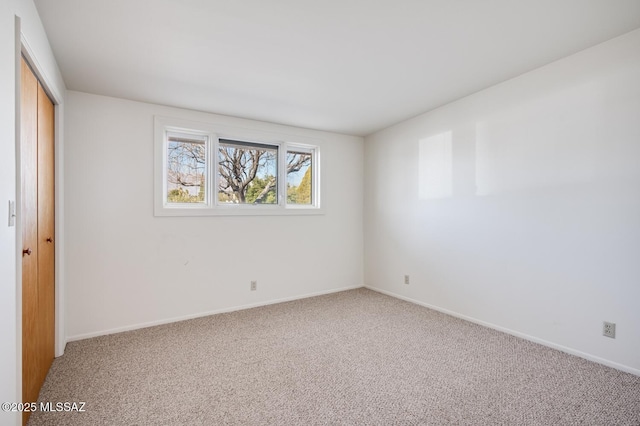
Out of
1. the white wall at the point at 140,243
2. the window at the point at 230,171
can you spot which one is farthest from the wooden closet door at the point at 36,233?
the window at the point at 230,171

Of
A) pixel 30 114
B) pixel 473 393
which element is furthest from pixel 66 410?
pixel 473 393

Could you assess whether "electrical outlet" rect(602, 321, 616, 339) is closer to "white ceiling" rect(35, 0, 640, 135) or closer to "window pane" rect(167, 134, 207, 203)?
"white ceiling" rect(35, 0, 640, 135)

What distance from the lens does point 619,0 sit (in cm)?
179

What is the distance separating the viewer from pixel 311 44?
218 centimetres

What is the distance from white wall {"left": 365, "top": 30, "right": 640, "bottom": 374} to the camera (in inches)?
86.3

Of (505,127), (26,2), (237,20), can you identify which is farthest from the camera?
(505,127)

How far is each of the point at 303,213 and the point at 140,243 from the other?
1.96 m

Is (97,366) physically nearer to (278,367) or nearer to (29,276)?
(29,276)

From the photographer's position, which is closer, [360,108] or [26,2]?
[26,2]

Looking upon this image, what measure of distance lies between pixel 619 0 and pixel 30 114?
3541 millimetres

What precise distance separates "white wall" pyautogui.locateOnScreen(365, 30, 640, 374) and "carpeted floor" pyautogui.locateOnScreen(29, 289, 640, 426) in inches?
12.9

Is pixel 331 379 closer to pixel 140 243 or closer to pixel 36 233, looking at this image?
pixel 36 233

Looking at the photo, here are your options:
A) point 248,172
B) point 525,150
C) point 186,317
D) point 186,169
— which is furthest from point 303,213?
point 525,150

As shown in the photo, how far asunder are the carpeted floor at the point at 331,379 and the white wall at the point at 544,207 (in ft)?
1.07
